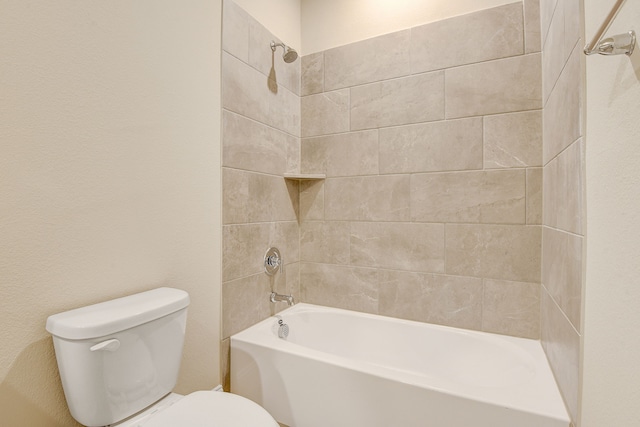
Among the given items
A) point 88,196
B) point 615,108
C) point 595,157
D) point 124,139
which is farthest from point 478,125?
point 88,196

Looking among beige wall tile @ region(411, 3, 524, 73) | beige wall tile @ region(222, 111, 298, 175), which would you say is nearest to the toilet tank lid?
beige wall tile @ region(222, 111, 298, 175)

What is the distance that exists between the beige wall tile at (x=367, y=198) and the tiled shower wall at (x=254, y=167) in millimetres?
283

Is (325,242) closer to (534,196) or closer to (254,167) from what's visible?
(254,167)

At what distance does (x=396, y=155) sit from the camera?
1974 mm

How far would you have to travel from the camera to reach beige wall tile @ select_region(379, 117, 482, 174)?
5.81 ft

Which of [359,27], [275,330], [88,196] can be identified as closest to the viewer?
[88,196]

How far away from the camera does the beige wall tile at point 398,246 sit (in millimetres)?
1876

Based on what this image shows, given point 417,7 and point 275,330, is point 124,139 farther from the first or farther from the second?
point 417,7

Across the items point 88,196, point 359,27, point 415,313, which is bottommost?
point 415,313

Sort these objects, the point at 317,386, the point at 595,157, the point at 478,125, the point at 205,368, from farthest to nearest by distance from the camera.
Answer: the point at 478,125
the point at 205,368
the point at 317,386
the point at 595,157

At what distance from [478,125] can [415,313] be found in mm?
1169

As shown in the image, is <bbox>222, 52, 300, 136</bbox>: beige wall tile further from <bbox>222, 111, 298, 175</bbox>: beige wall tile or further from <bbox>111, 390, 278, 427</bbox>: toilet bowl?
<bbox>111, 390, 278, 427</bbox>: toilet bowl

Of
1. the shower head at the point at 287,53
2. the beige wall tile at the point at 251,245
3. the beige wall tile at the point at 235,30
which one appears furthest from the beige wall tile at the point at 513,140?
the beige wall tile at the point at 235,30

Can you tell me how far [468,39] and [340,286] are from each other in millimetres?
1707
